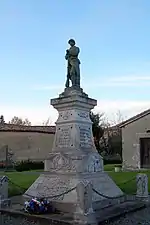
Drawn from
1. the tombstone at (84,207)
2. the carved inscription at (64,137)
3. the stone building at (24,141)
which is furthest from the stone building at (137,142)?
the tombstone at (84,207)

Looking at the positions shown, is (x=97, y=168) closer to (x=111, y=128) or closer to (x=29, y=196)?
(x=29, y=196)

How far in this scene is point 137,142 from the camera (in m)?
29.3

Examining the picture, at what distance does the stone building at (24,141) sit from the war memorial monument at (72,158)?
24570mm

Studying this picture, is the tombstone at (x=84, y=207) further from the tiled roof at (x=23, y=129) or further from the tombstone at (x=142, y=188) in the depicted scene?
the tiled roof at (x=23, y=129)

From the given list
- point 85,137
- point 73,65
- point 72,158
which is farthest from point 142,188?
point 73,65

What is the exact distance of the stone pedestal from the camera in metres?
9.19

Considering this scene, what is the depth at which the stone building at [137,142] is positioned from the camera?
1138 inches

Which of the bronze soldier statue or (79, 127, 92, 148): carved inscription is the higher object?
the bronze soldier statue

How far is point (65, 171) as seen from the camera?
970 centimetres

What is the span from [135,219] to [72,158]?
2587 mm

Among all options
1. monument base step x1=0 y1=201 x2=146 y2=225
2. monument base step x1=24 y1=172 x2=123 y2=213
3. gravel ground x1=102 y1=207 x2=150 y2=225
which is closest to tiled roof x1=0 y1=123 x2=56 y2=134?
monument base step x1=24 y1=172 x2=123 y2=213

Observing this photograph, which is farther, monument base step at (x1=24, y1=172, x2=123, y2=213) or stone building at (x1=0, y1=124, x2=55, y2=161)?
stone building at (x1=0, y1=124, x2=55, y2=161)

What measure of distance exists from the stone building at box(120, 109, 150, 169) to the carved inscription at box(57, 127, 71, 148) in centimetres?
1946

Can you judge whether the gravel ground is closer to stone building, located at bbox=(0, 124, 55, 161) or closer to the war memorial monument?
the war memorial monument
